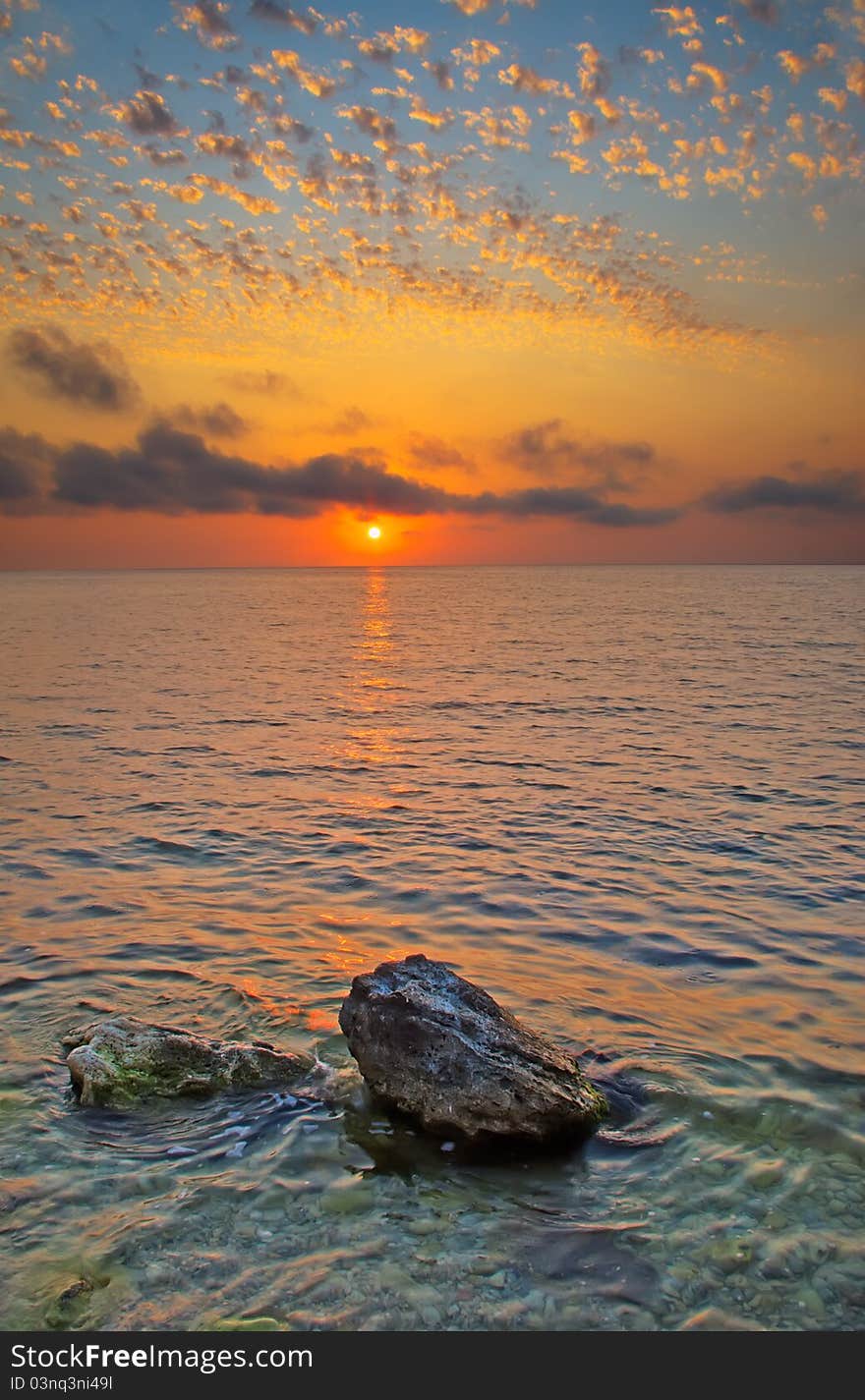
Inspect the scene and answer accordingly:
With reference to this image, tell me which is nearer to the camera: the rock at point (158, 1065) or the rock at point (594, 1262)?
the rock at point (594, 1262)

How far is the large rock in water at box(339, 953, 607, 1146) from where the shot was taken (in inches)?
331

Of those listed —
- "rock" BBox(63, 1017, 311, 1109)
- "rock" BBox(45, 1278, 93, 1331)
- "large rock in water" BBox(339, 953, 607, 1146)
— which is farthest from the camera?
"rock" BBox(63, 1017, 311, 1109)

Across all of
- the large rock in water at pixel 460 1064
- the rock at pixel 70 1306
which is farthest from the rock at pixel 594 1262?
the rock at pixel 70 1306

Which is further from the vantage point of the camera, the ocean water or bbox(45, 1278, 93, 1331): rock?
the ocean water

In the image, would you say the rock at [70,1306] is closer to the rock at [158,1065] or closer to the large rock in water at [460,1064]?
the rock at [158,1065]

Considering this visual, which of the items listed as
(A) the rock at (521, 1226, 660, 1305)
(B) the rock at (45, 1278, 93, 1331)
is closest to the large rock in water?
(A) the rock at (521, 1226, 660, 1305)

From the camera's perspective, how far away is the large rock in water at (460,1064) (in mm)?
8398

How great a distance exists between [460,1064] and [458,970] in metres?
4.12

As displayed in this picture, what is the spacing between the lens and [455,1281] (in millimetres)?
6633

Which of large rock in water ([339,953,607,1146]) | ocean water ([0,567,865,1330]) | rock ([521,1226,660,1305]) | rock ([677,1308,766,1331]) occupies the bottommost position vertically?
ocean water ([0,567,865,1330])

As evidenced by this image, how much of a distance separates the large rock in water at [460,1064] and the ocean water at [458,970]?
1.12 ft

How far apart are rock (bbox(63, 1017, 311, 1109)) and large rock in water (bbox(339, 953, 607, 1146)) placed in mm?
969

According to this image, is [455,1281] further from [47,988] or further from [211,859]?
[211,859]

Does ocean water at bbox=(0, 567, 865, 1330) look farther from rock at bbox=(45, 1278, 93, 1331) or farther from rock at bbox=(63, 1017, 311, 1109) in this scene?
rock at bbox=(63, 1017, 311, 1109)
